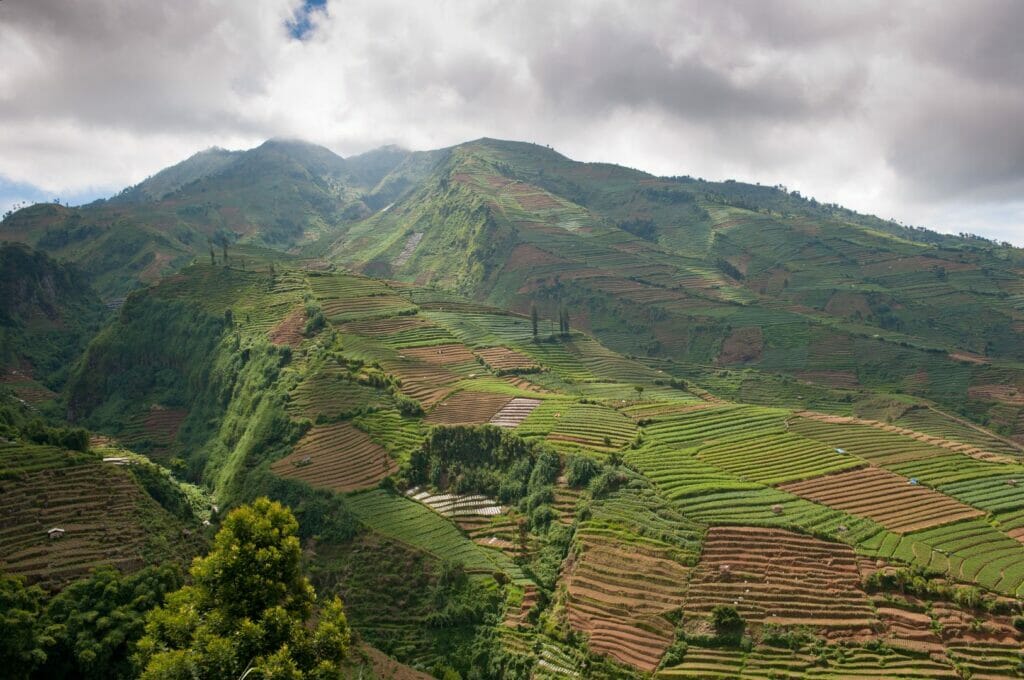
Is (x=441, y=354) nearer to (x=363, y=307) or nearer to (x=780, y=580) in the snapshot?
(x=363, y=307)

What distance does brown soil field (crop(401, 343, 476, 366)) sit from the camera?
77125mm

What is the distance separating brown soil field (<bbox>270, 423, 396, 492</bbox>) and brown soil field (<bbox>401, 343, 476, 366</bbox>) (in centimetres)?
1857

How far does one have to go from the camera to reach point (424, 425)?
59531mm

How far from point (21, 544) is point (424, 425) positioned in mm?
30307

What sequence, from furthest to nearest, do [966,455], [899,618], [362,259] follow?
[362,259]
[966,455]
[899,618]

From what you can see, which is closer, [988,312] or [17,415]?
[17,415]

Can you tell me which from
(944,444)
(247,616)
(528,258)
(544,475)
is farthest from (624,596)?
(528,258)

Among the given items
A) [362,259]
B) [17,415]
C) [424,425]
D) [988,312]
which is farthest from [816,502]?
[362,259]

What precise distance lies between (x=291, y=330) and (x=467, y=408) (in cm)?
2890

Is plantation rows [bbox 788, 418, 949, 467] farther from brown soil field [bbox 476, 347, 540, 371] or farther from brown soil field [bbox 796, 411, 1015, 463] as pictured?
brown soil field [bbox 476, 347, 540, 371]

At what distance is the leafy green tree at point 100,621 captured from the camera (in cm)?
3023

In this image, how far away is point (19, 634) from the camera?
28484 millimetres

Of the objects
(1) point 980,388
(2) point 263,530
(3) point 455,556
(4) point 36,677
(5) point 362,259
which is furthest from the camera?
(5) point 362,259

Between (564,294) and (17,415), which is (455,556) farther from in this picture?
(564,294)
